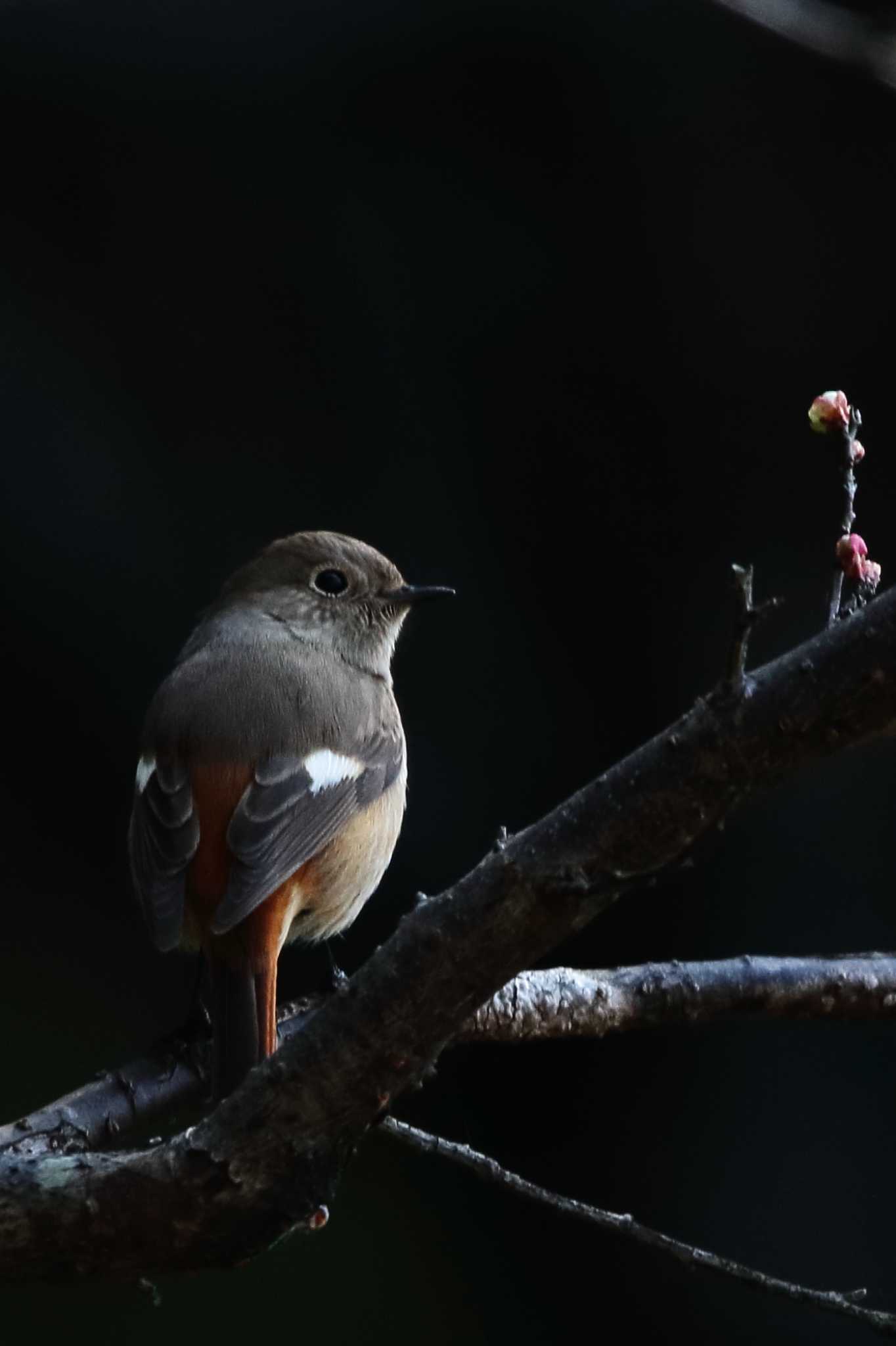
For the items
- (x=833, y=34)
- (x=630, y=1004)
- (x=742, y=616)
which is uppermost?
(x=833, y=34)

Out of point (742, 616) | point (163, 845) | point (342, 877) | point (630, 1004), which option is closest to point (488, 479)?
point (342, 877)

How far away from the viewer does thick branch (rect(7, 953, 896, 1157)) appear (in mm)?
2865

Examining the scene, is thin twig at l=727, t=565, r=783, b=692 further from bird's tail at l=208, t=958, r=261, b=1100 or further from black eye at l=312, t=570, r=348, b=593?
black eye at l=312, t=570, r=348, b=593

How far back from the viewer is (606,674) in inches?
168

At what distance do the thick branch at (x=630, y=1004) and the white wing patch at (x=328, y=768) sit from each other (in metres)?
0.52

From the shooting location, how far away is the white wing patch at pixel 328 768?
3204 mm

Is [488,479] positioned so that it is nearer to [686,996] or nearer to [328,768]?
[328,768]

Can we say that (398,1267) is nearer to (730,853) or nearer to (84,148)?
(730,853)

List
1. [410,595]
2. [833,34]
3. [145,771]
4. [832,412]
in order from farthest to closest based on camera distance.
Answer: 1. [410,595]
2. [145,771]
3. [832,412]
4. [833,34]

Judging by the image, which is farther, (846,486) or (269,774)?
(269,774)

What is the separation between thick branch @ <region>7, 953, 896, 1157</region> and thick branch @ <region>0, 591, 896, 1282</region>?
0.77 meters

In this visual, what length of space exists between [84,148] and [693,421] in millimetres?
1765

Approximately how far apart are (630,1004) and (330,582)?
140 centimetres

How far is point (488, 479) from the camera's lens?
4.28 meters
